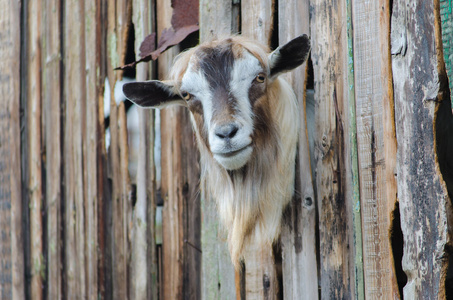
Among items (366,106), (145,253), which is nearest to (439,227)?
(366,106)

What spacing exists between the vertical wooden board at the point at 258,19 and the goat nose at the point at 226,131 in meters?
0.92

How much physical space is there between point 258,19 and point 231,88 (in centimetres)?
73

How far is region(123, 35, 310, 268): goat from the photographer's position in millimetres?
3211

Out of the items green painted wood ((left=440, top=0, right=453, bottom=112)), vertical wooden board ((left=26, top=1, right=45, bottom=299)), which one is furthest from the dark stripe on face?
vertical wooden board ((left=26, top=1, right=45, bottom=299))

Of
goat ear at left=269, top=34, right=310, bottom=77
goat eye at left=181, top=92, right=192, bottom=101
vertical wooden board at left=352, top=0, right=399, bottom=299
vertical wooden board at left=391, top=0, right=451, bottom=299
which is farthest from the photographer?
goat eye at left=181, top=92, right=192, bottom=101

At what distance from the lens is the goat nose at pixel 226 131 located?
306 cm

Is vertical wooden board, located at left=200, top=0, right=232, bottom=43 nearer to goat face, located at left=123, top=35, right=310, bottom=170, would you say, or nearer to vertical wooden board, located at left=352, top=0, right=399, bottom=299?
goat face, located at left=123, top=35, right=310, bottom=170

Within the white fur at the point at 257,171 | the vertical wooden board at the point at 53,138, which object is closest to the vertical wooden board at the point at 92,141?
the vertical wooden board at the point at 53,138

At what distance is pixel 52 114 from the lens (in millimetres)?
5508

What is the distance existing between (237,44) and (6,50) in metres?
3.47

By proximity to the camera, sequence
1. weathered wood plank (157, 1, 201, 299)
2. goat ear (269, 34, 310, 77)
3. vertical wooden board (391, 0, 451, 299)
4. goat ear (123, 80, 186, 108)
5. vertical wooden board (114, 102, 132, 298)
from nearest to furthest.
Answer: vertical wooden board (391, 0, 451, 299) < goat ear (269, 34, 310, 77) < goat ear (123, 80, 186, 108) < weathered wood plank (157, 1, 201, 299) < vertical wooden board (114, 102, 132, 298)

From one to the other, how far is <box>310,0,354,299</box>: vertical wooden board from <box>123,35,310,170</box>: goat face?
21 cm

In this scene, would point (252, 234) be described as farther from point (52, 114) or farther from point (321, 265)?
point (52, 114)

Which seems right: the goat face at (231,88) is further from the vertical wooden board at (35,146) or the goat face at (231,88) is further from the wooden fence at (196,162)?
the vertical wooden board at (35,146)
